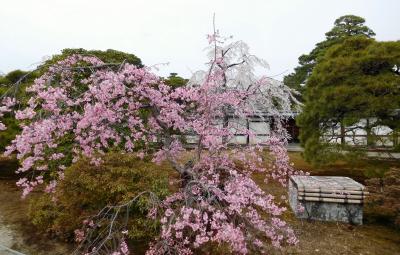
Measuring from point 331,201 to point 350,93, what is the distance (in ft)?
13.9

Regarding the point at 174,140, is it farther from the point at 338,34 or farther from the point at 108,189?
the point at 338,34

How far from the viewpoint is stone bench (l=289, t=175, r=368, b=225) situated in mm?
8844

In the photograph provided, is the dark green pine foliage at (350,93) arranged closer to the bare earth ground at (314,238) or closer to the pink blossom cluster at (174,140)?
the bare earth ground at (314,238)

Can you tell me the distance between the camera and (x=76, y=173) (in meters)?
7.20

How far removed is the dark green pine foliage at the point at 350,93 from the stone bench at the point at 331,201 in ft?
10.2

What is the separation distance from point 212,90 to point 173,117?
43.4 inches

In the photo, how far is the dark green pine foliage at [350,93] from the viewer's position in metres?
11.2

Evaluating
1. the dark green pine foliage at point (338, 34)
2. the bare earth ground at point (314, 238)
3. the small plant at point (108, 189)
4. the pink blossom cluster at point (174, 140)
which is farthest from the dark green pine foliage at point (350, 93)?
the dark green pine foliage at point (338, 34)

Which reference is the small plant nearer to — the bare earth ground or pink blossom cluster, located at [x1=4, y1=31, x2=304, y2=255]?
pink blossom cluster, located at [x1=4, y1=31, x2=304, y2=255]

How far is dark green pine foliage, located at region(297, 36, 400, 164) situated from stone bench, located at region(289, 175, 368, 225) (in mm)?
3116

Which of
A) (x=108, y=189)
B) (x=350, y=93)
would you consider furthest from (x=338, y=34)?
(x=108, y=189)

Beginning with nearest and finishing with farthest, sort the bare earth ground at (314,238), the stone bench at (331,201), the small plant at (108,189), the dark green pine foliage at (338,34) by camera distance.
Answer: the small plant at (108,189) → the bare earth ground at (314,238) → the stone bench at (331,201) → the dark green pine foliage at (338,34)

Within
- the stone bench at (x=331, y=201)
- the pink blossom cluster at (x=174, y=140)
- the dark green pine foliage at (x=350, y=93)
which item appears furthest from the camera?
the dark green pine foliage at (x=350, y=93)

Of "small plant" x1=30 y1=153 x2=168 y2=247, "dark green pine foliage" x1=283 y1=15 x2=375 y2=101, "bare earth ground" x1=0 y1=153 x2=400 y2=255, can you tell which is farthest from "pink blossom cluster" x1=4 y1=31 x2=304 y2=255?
"dark green pine foliage" x1=283 y1=15 x2=375 y2=101
